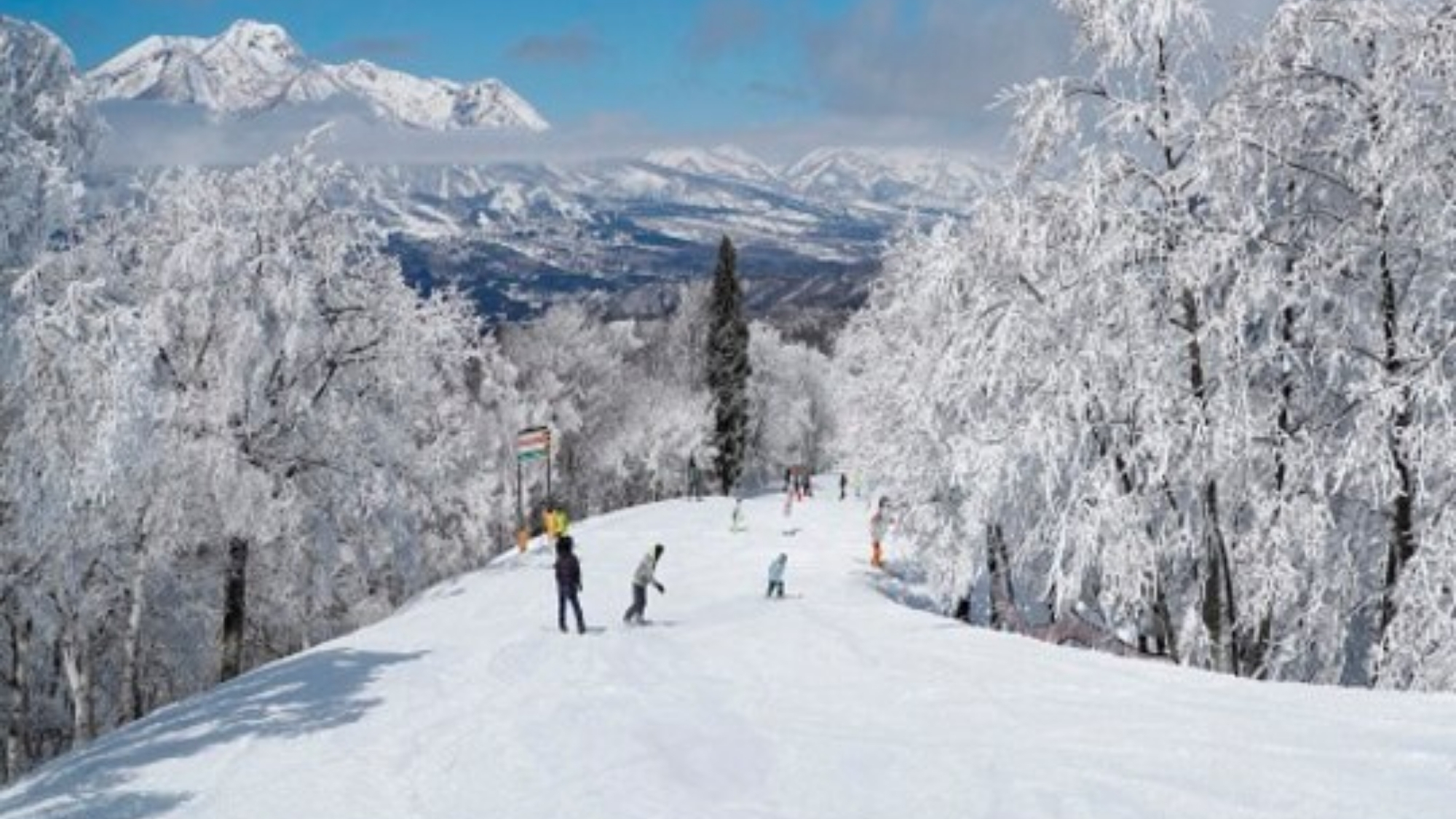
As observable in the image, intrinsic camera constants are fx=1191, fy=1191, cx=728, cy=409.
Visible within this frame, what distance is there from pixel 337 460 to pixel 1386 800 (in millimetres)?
21362

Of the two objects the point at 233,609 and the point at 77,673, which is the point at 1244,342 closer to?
the point at 233,609

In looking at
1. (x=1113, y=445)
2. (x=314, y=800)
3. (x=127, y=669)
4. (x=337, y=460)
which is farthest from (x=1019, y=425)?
(x=127, y=669)

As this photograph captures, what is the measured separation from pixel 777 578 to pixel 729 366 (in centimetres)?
4460

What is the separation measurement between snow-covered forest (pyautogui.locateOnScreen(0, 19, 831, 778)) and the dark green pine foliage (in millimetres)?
32278

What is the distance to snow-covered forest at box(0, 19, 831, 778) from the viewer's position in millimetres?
12758

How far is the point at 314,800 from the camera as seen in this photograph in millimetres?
11242

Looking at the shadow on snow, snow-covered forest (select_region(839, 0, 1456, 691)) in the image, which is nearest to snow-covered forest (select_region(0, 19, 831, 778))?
the shadow on snow

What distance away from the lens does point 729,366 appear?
68.9 meters

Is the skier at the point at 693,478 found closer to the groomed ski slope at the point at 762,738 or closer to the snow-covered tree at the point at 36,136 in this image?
the groomed ski slope at the point at 762,738

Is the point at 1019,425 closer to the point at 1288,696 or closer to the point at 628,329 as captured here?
the point at 1288,696

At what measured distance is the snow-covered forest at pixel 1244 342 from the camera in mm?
13102

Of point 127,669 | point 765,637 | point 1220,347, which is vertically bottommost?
point 127,669

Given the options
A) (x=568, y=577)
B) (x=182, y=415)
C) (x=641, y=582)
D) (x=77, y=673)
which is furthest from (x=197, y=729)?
(x=77, y=673)

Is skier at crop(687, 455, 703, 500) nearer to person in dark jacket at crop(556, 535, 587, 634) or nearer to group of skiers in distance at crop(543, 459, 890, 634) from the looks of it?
group of skiers in distance at crop(543, 459, 890, 634)
